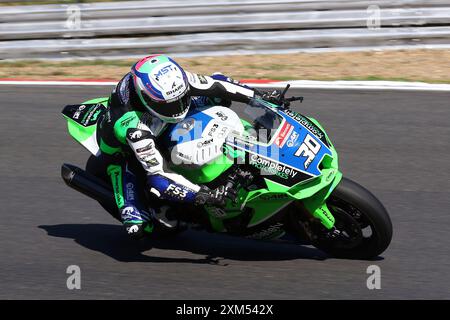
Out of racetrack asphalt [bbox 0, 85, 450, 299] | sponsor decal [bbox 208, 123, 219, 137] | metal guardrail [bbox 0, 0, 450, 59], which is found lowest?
racetrack asphalt [bbox 0, 85, 450, 299]

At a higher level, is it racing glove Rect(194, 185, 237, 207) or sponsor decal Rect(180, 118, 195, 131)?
sponsor decal Rect(180, 118, 195, 131)

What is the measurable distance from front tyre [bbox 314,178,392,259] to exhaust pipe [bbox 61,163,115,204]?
1365mm

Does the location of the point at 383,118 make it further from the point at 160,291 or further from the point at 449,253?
the point at 160,291

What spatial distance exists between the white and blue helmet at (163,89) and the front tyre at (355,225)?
1.05 m

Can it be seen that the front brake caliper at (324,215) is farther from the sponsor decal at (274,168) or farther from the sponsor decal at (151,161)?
the sponsor decal at (151,161)

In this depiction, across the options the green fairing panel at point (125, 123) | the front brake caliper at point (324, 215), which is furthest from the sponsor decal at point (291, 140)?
the green fairing panel at point (125, 123)

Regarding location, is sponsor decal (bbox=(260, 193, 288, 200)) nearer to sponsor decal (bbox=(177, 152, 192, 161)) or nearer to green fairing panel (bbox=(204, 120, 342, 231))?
green fairing panel (bbox=(204, 120, 342, 231))

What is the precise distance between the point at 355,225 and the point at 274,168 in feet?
2.14

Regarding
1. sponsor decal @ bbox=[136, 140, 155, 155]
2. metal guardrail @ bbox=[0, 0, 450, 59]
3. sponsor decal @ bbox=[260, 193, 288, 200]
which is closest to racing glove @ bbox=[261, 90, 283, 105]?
sponsor decal @ bbox=[260, 193, 288, 200]

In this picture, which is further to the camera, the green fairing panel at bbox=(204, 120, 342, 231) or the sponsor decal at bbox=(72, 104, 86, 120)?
the sponsor decal at bbox=(72, 104, 86, 120)

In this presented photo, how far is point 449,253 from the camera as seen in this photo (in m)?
5.46

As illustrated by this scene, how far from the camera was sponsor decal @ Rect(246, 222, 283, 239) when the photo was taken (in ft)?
17.4

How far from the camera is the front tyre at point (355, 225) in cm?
503

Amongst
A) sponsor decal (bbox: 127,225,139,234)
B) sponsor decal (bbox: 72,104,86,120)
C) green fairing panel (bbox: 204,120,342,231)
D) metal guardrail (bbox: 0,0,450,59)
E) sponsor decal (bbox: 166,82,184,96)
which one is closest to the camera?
sponsor decal (bbox: 166,82,184,96)
